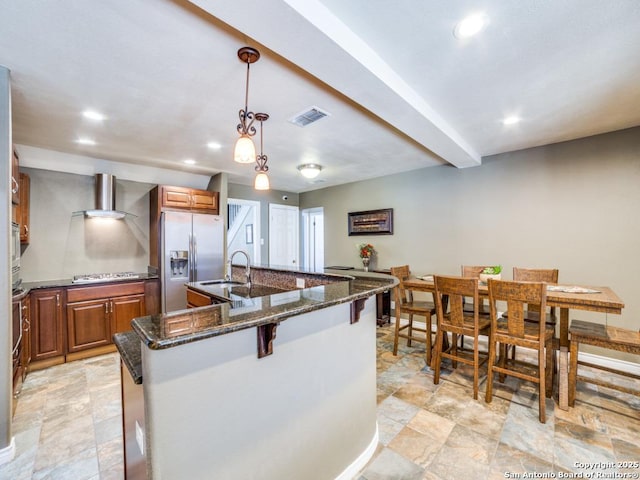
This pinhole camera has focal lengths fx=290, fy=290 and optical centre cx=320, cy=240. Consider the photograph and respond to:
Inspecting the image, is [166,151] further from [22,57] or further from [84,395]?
[84,395]

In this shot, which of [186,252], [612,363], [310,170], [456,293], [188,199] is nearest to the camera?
[456,293]

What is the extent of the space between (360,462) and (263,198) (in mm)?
4870

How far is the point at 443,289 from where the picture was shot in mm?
2729

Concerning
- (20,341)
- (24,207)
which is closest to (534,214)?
(20,341)

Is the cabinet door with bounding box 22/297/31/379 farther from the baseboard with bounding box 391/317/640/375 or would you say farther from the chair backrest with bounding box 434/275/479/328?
the baseboard with bounding box 391/317/640/375

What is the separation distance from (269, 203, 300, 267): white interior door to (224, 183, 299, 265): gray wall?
9 centimetres

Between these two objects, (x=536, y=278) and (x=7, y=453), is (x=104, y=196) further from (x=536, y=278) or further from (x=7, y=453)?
(x=536, y=278)

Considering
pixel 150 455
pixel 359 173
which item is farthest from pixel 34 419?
pixel 359 173

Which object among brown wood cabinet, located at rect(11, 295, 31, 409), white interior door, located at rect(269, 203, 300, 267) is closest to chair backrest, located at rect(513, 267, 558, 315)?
white interior door, located at rect(269, 203, 300, 267)

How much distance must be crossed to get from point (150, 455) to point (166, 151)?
3509 mm

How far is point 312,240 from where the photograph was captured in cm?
658

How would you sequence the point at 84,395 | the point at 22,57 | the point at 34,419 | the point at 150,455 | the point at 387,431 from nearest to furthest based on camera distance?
1. the point at 150,455
2. the point at 22,57
3. the point at 387,431
4. the point at 34,419
5. the point at 84,395

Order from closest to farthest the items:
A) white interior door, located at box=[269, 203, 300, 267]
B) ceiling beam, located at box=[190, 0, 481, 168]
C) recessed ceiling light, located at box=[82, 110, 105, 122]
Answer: ceiling beam, located at box=[190, 0, 481, 168] < recessed ceiling light, located at box=[82, 110, 105, 122] < white interior door, located at box=[269, 203, 300, 267]

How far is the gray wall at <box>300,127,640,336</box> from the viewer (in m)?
3.09
